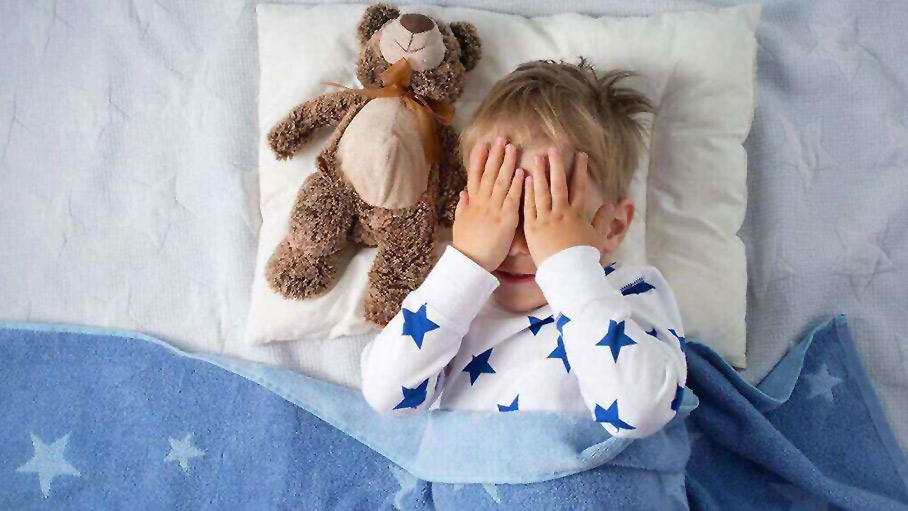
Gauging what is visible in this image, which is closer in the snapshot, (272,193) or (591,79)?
(591,79)

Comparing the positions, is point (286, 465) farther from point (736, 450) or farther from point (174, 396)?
point (736, 450)

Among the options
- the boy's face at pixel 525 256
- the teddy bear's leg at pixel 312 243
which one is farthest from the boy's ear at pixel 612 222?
the teddy bear's leg at pixel 312 243

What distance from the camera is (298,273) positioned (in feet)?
3.42

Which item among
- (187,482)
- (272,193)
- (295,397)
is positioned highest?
(272,193)

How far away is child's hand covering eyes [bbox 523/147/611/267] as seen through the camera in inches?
34.1

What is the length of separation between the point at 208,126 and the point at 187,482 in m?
0.50

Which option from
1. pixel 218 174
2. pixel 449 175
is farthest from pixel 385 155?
pixel 218 174

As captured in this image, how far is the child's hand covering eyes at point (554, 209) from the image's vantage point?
87cm

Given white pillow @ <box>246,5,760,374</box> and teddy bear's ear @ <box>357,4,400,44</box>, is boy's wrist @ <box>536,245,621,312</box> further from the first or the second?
teddy bear's ear @ <box>357,4,400,44</box>

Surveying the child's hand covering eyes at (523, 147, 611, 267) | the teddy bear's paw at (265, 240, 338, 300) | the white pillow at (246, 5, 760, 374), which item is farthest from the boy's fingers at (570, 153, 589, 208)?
the teddy bear's paw at (265, 240, 338, 300)

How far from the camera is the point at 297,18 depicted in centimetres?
113

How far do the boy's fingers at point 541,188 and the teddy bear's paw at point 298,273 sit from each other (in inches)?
12.1

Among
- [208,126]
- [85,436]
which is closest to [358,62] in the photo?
[208,126]

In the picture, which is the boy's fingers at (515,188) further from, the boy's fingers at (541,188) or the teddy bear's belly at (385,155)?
the teddy bear's belly at (385,155)
